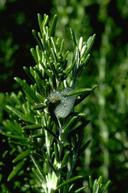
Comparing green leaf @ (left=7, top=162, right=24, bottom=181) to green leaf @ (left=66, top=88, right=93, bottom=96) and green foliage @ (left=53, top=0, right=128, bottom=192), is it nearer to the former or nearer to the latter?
green leaf @ (left=66, top=88, right=93, bottom=96)

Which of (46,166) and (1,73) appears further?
(1,73)

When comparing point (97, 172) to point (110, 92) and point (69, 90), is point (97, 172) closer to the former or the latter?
point (110, 92)

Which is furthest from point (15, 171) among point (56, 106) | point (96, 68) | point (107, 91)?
point (96, 68)

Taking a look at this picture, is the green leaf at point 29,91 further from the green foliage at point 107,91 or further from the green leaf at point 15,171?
the green foliage at point 107,91

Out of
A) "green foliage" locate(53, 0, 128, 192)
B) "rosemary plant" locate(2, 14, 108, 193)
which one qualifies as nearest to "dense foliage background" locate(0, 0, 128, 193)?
"green foliage" locate(53, 0, 128, 192)

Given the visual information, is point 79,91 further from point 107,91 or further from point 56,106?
point 107,91

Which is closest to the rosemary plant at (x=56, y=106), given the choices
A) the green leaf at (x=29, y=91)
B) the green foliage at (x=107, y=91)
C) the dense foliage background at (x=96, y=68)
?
the green leaf at (x=29, y=91)

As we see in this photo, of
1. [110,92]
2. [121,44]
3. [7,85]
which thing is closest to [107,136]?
[110,92]

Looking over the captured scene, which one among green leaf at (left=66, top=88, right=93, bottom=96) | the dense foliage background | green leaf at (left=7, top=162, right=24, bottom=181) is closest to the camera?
green leaf at (left=66, top=88, right=93, bottom=96)
